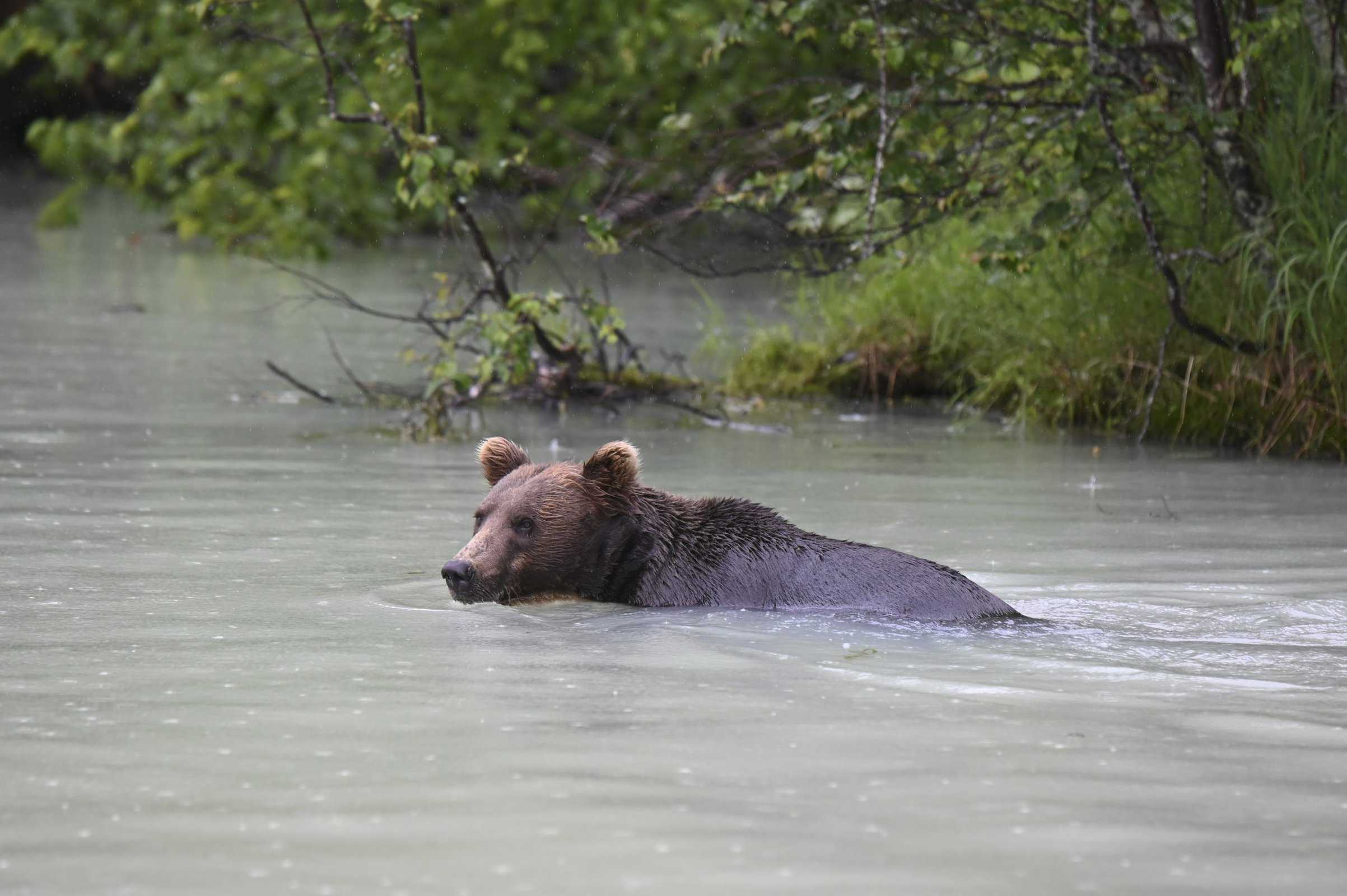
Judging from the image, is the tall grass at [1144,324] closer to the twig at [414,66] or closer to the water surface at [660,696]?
the water surface at [660,696]

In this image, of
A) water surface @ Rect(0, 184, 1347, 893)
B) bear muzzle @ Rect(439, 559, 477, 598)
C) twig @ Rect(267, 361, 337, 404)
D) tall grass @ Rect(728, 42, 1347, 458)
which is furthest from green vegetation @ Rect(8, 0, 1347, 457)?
bear muzzle @ Rect(439, 559, 477, 598)

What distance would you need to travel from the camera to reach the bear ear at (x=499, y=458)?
22.2 feet

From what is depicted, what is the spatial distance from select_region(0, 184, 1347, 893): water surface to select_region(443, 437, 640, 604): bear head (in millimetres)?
154

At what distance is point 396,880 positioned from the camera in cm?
347

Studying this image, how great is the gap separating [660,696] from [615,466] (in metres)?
1.73

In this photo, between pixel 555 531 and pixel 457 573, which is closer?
pixel 457 573

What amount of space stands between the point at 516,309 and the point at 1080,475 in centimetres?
351

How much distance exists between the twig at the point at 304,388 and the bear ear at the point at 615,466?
4.94 metres

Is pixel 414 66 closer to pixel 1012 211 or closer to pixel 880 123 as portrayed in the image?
pixel 880 123

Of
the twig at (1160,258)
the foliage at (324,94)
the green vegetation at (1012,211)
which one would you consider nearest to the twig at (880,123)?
the green vegetation at (1012,211)

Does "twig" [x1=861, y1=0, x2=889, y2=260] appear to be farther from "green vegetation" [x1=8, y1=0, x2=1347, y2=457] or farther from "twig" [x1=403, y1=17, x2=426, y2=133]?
"twig" [x1=403, y1=17, x2=426, y2=133]

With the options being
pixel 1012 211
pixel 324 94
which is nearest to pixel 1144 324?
pixel 1012 211

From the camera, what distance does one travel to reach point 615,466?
661 cm

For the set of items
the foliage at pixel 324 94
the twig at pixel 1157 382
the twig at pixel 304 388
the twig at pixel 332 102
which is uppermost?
the foliage at pixel 324 94
